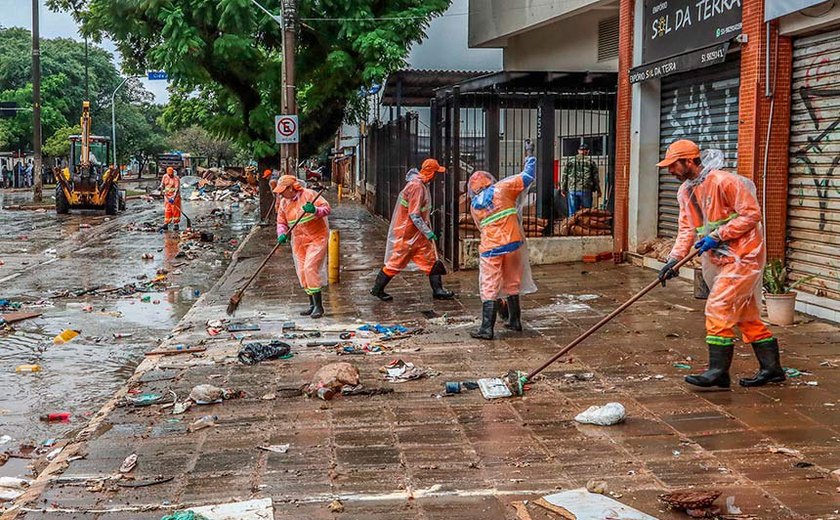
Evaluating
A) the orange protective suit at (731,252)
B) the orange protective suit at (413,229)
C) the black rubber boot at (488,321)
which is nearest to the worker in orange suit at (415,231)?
the orange protective suit at (413,229)

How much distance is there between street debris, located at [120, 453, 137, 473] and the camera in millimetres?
5148

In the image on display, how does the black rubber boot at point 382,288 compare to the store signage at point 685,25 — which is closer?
the store signage at point 685,25

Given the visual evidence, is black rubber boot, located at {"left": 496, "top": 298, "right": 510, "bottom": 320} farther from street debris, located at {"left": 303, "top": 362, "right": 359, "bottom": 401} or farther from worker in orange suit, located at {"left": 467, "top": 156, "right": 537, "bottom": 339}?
street debris, located at {"left": 303, "top": 362, "right": 359, "bottom": 401}

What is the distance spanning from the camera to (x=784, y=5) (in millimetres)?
9203

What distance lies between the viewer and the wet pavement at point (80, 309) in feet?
24.0

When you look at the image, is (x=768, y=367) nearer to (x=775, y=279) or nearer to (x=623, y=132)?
(x=775, y=279)

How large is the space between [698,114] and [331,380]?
24.1ft

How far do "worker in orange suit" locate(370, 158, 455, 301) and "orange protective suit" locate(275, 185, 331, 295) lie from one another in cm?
96

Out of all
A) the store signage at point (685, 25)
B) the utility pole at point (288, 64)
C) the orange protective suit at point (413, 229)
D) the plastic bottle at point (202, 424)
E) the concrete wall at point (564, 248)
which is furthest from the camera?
the utility pole at point (288, 64)

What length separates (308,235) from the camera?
33.2 feet

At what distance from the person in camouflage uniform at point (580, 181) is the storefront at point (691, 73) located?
235 centimetres

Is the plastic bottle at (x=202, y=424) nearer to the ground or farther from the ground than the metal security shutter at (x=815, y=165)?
nearer to the ground

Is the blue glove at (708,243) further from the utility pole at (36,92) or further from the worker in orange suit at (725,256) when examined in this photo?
the utility pole at (36,92)

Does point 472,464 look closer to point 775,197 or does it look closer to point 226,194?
point 775,197
